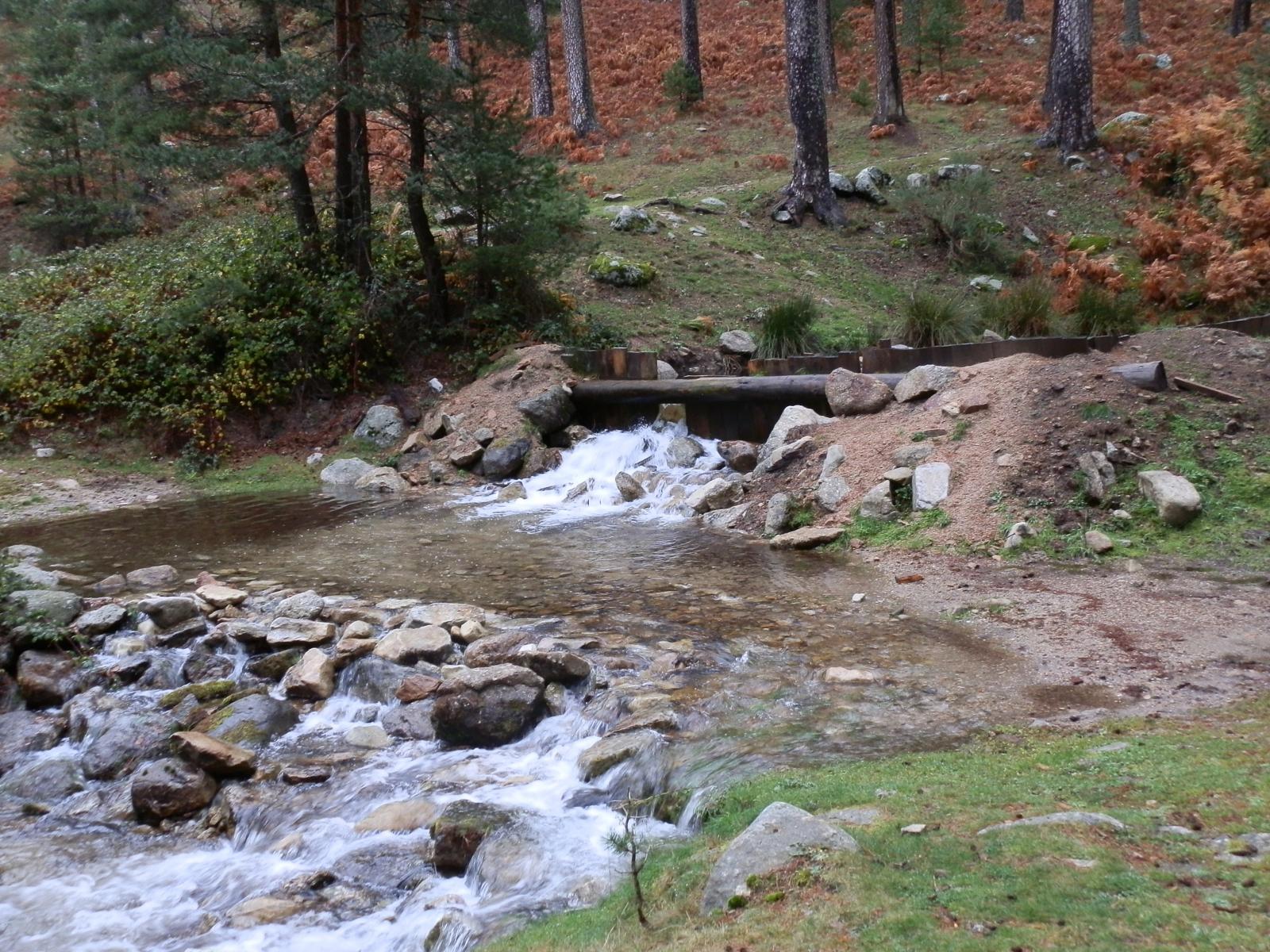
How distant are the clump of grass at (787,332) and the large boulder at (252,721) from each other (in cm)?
972

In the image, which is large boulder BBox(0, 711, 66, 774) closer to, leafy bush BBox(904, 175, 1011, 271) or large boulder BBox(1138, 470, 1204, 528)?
large boulder BBox(1138, 470, 1204, 528)

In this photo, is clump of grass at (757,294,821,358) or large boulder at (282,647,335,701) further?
clump of grass at (757,294,821,358)

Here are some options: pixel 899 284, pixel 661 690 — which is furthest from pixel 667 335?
pixel 661 690

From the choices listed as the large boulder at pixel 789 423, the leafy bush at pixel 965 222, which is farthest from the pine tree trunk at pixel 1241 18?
the large boulder at pixel 789 423

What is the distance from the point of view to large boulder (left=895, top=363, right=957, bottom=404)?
31.0 ft

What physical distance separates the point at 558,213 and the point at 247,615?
856 centimetres

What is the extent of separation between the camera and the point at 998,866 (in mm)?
2807

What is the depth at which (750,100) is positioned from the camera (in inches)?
1072

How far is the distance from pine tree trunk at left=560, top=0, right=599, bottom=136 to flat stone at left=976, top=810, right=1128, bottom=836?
24278mm

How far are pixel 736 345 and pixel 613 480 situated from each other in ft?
13.0

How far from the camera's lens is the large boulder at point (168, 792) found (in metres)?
4.63

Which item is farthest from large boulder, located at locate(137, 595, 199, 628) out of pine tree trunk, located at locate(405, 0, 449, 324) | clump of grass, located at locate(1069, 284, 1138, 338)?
clump of grass, located at locate(1069, 284, 1138, 338)

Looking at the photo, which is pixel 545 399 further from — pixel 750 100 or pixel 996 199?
pixel 750 100

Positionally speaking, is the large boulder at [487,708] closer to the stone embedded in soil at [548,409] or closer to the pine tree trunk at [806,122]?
the stone embedded in soil at [548,409]
